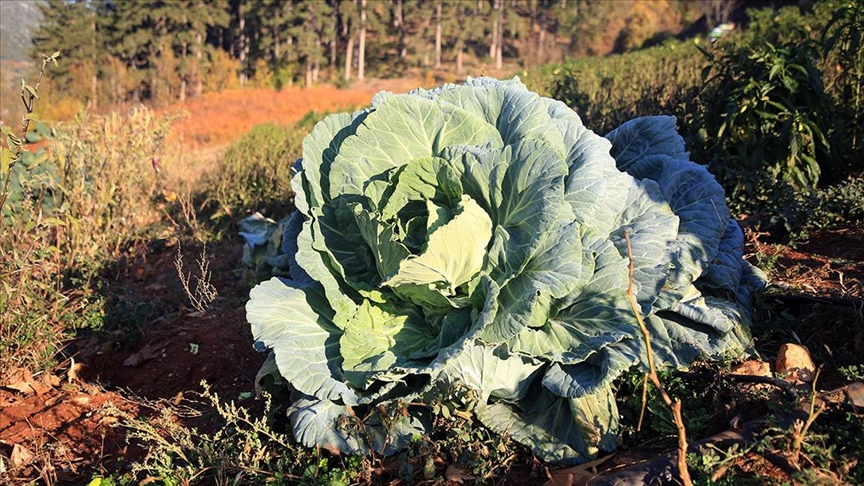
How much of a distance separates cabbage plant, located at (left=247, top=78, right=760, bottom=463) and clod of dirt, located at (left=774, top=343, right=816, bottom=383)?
5.6 inches

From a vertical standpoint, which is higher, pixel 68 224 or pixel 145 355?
pixel 68 224

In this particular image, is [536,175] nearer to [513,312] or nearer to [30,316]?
[513,312]

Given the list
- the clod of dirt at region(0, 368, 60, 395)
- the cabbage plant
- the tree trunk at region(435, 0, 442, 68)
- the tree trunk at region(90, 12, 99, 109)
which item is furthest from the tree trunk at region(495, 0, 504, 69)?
the cabbage plant

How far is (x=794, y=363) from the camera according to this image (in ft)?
7.54

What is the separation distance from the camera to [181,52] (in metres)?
37.8

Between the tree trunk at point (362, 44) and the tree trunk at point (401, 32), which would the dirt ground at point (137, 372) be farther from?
the tree trunk at point (401, 32)

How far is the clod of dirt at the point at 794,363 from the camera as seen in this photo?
2.25m

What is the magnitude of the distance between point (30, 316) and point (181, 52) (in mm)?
38911

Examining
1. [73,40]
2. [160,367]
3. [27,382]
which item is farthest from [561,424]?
[73,40]

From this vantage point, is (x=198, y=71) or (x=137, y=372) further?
(x=198, y=71)

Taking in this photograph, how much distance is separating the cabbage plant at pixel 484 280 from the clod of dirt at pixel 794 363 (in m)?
0.14

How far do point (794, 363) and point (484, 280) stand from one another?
1268mm

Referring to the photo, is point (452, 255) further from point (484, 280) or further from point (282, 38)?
point (282, 38)

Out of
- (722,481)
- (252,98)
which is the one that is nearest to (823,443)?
(722,481)
